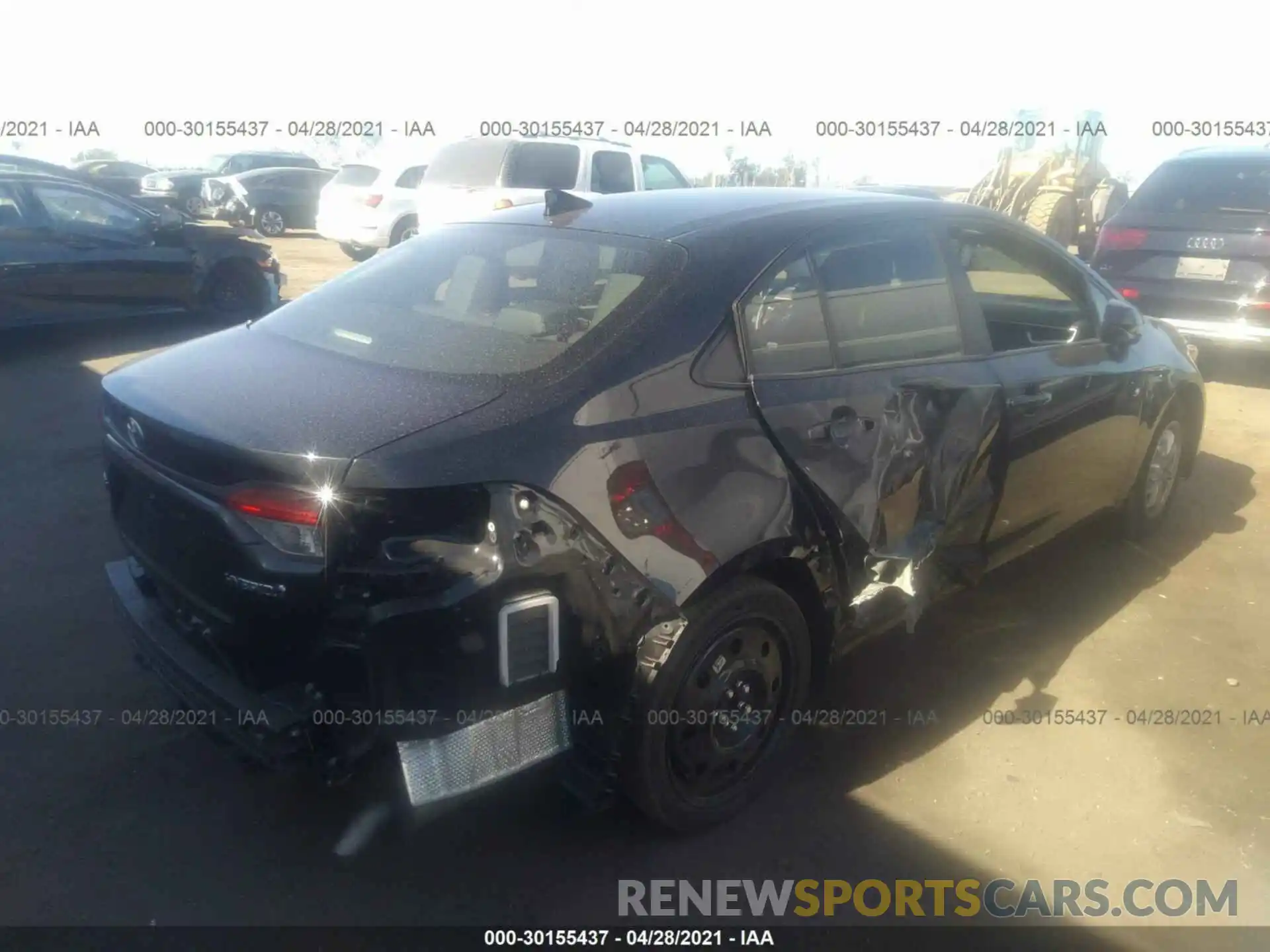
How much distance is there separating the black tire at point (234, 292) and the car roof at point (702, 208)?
7.16m

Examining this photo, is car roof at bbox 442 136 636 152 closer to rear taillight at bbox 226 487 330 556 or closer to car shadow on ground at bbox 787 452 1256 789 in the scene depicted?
car shadow on ground at bbox 787 452 1256 789

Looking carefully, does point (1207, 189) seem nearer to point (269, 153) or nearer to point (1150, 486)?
point (1150, 486)

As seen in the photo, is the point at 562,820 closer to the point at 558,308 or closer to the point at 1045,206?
the point at 558,308

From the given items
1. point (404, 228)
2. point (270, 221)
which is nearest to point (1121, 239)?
point (404, 228)

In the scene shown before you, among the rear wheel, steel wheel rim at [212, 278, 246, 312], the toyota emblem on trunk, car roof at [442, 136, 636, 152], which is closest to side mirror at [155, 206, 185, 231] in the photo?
steel wheel rim at [212, 278, 246, 312]

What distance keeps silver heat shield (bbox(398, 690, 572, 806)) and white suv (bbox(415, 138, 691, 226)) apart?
9.47 meters

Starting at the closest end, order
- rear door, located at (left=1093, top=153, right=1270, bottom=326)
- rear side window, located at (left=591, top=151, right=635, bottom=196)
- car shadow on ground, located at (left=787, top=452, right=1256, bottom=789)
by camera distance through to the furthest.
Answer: car shadow on ground, located at (left=787, top=452, right=1256, bottom=789)
rear door, located at (left=1093, top=153, right=1270, bottom=326)
rear side window, located at (left=591, top=151, right=635, bottom=196)

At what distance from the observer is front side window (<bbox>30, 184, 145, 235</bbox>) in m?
8.30

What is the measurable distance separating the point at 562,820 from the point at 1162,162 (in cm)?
798

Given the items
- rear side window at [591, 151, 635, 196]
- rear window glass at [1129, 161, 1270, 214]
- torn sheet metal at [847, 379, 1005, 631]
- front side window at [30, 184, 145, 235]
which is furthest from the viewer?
rear side window at [591, 151, 635, 196]

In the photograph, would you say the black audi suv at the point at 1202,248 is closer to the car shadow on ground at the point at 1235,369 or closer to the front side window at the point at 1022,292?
the car shadow on ground at the point at 1235,369

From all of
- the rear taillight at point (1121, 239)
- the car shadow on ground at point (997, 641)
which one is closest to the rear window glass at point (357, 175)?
the rear taillight at point (1121, 239)

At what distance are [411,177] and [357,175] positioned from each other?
1.75 metres

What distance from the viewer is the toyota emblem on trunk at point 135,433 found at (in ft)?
8.52
